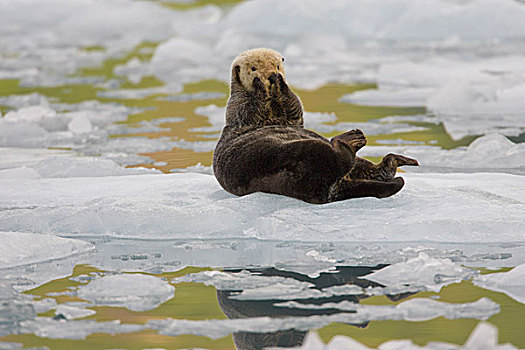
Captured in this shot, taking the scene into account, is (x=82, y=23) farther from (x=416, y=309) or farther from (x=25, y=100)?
(x=416, y=309)

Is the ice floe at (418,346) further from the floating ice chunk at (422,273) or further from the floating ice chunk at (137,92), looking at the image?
Result: the floating ice chunk at (137,92)

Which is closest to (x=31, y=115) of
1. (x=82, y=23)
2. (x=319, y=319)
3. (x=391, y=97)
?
(x=391, y=97)

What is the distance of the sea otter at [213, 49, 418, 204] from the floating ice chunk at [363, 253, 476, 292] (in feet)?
2.06

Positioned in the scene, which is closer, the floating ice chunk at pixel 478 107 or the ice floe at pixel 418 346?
the ice floe at pixel 418 346

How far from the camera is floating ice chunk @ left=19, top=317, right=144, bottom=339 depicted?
200cm

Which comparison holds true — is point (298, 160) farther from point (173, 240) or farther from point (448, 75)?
point (448, 75)

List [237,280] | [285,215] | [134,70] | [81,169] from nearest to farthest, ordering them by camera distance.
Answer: [237,280] → [285,215] → [81,169] → [134,70]

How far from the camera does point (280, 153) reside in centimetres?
296

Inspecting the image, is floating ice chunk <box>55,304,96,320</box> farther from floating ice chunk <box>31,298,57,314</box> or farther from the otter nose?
the otter nose

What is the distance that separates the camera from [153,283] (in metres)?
2.36

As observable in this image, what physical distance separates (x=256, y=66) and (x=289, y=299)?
146cm

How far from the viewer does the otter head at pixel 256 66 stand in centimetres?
338

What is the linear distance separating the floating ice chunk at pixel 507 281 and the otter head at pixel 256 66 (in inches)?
55.2

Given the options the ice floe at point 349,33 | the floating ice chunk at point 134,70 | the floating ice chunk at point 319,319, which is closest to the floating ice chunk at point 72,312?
the floating ice chunk at point 319,319
